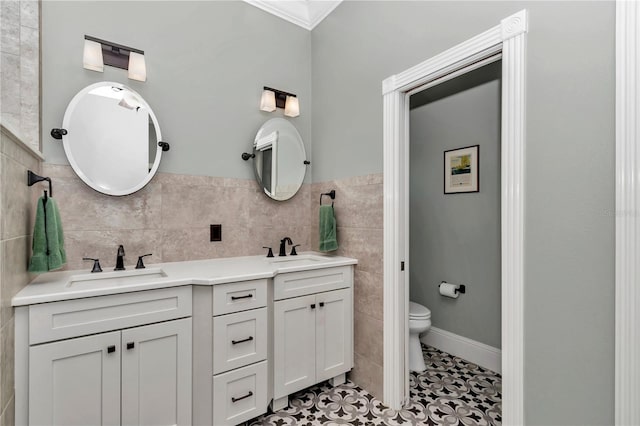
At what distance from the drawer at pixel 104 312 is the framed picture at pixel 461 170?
226 centimetres

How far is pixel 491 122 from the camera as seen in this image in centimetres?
247

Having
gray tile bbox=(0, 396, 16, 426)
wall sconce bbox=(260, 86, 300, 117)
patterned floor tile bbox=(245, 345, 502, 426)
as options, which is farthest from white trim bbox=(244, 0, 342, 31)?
patterned floor tile bbox=(245, 345, 502, 426)

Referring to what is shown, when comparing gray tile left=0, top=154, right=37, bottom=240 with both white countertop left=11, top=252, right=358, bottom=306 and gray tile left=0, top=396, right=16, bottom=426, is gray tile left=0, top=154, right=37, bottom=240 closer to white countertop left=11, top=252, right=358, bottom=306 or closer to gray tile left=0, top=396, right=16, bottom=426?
white countertop left=11, top=252, right=358, bottom=306

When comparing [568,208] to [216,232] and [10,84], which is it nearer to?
[216,232]

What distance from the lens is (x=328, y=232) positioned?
7.50ft

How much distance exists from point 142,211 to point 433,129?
251cm

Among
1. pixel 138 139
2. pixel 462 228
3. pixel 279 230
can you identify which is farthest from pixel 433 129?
pixel 138 139

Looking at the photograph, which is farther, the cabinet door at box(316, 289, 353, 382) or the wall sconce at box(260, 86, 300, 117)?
the wall sconce at box(260, 86, 300, 117)

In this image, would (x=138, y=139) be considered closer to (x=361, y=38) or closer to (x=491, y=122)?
(x=361, y=38)

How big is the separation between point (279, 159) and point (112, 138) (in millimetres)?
1092

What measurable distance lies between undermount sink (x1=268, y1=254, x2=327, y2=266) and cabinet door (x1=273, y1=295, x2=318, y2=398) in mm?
338

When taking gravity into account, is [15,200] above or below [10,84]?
below

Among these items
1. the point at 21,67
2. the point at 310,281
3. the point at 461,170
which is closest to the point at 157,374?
the point at 310,281

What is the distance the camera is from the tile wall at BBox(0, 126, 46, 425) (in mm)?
1099
